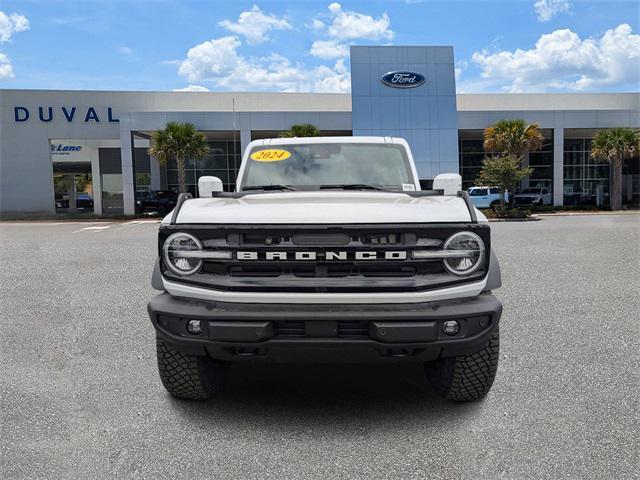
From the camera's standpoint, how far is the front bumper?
2.98 m

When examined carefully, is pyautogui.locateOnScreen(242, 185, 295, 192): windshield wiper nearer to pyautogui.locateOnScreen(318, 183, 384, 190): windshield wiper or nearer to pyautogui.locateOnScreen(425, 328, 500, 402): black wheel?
pyautogui.locateOnScreen(318, 183, 384, 190): windshield wiper

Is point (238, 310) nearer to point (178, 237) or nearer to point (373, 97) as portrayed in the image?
point (178, 237)

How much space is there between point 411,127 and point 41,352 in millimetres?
30251

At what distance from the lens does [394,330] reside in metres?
2.96

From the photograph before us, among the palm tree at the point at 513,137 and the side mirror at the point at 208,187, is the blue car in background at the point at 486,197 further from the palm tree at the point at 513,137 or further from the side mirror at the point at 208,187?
the side mirror at the point at 208,187

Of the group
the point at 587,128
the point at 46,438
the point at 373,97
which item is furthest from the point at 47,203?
the point at 46,438

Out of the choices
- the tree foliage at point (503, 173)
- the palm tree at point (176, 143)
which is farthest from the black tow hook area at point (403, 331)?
the palm tree at point (176, 143)

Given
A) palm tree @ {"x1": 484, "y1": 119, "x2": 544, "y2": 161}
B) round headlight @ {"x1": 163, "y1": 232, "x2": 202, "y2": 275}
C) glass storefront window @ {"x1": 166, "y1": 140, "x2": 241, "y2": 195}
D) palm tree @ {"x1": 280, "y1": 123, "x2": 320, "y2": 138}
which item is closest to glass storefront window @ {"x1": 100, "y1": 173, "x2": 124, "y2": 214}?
glass storefront window @ {"x1": 166, "y1": 140, "x2": 241, "y2": 195}

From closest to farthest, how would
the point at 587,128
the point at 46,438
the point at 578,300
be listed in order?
1. the point at 46,438
2. the point at 578,300
3. the point at 587,128

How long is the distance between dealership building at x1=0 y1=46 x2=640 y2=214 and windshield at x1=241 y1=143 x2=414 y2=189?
2811 cm

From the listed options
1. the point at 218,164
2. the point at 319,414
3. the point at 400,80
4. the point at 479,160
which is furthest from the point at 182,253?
the point at 479,160

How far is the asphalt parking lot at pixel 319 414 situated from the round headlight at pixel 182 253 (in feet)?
3.23

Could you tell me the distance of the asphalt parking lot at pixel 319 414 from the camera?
2896 mm

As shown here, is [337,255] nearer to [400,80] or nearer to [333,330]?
[333,330]
